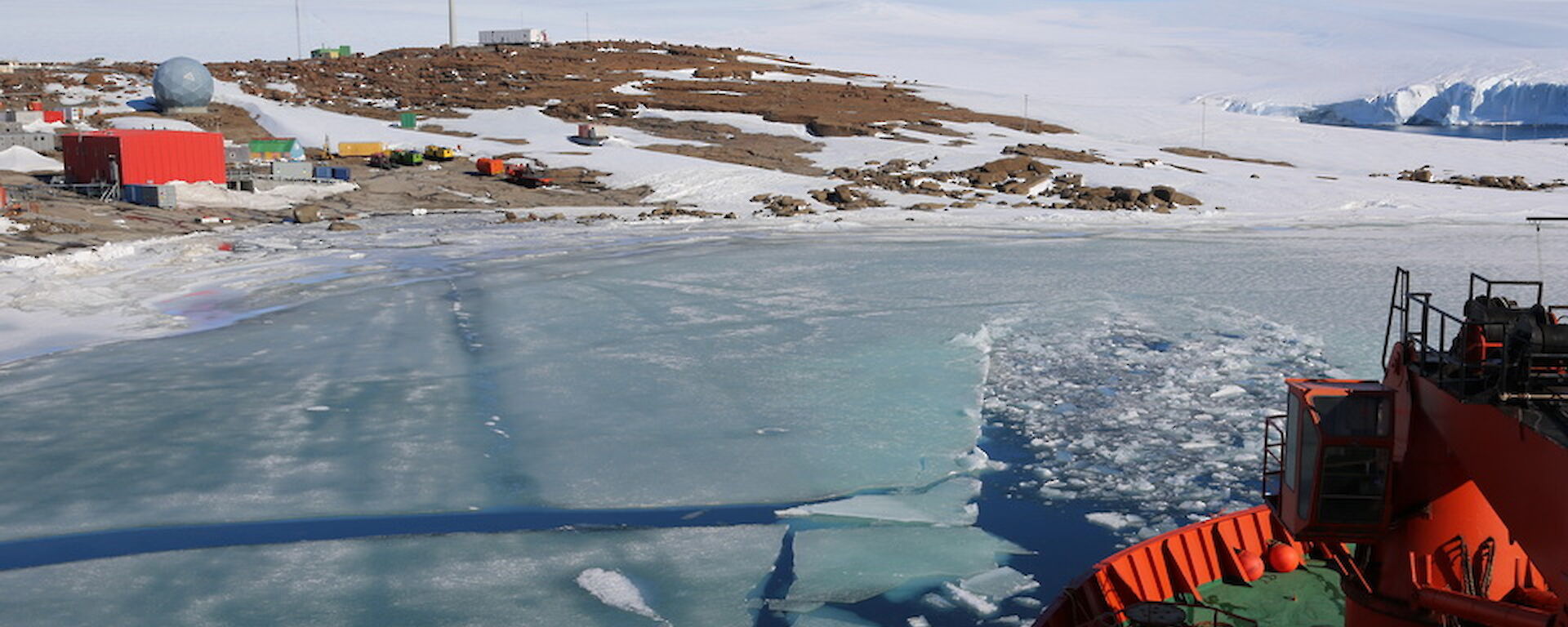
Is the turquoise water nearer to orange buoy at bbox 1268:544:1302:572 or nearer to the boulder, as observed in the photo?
orange buoy at bbox 1268:544:1302:572

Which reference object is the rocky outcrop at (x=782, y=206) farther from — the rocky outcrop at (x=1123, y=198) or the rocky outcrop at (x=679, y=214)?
the rocky outcrop at (x=1123, y=198)

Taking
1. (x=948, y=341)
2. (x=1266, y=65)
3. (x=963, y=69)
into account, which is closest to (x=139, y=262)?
(x=948, y=341)

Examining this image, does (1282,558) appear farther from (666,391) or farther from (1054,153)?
(1054,153)

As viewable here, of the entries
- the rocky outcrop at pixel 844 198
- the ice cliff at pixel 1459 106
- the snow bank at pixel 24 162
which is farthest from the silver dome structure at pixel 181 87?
the ice cliff at pixel 1459 106

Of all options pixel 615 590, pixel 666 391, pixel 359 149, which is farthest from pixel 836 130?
pixel 615 590

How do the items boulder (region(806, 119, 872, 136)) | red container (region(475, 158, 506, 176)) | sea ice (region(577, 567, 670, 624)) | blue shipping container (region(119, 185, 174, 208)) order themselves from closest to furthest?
1. sea ice (region(577, 567, 670, 624))
2. blue shipping container (region(119, 185, 174, 208))
3. red container (region(475, 158, 506, 176))
4. boulder (region(806, 119, 872, 136))

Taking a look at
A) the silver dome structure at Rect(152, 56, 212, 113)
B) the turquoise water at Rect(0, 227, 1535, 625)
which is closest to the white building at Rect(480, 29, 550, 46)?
the silver dome structure at Rect(152, 56, 212, 113)

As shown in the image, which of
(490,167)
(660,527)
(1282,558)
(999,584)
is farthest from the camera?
(490,167)
